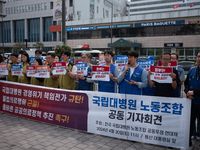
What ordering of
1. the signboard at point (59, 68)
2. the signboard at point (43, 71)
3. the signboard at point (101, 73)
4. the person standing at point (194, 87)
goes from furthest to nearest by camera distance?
the signboard at point (43, 71)
the signboard at point (59, 68)
the signboard at point (101, 73)
the person standing at point (194, 87)

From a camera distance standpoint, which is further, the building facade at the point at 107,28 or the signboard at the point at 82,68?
the building facade at the point at 107,28

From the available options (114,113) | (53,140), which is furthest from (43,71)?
(114,113)

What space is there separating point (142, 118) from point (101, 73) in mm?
1603

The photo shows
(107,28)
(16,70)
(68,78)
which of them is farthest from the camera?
(107,28)

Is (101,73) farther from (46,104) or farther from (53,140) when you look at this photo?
(53,140)

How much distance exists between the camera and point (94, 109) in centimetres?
488

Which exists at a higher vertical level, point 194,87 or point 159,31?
point 159,31

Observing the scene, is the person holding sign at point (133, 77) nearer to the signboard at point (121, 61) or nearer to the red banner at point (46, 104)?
the red banner at point (46, 104)

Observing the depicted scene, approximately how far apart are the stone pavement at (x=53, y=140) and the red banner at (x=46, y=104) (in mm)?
289

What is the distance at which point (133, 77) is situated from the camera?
186 inches

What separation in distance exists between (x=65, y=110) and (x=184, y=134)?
3069 millimetres

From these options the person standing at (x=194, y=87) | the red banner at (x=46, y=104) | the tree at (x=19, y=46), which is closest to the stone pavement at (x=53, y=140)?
the red banner at (x=46, y=104)

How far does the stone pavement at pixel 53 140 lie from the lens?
14.0 feet

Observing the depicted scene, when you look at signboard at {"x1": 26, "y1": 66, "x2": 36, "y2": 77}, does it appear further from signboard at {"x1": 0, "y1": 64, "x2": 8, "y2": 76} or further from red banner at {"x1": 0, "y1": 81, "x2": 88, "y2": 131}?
signboard at {"x1": 0, "y1": 64, "x2": 8, "y2": 76}
